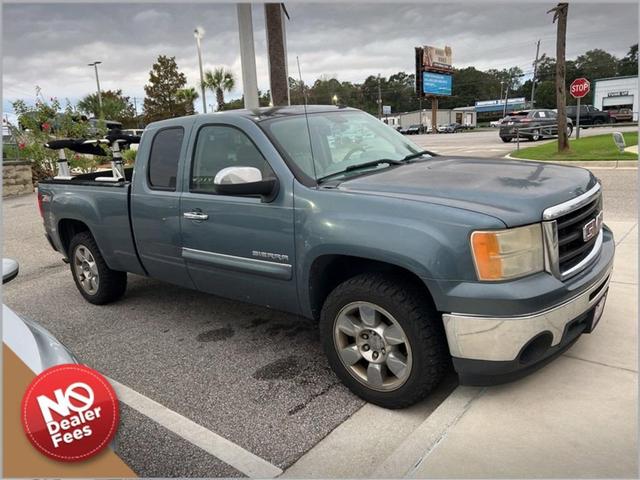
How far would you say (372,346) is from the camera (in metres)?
3.01

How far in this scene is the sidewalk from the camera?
234cm

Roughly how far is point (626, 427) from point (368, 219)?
1660mm

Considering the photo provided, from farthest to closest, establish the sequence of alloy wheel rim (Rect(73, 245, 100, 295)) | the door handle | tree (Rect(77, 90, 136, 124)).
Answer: tree (Rect(77, 90, 136, 124))
alloy wheel rim (Rect(73, 245, 100, 295))
the door handle

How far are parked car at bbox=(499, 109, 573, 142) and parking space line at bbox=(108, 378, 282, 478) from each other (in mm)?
24217

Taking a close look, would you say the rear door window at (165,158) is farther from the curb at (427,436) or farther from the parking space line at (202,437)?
the curb at (427,436)

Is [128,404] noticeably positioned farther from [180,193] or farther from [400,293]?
[400,293]

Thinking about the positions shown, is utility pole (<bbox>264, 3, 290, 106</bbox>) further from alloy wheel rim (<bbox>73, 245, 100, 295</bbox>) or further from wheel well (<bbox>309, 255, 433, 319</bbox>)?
wheel well (<bbox>309, 255, 433, 319</bbox>)

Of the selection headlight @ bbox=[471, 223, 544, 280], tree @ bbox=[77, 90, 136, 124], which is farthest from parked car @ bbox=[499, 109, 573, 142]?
headlight @ bbox=[471, 223, 544, 280]

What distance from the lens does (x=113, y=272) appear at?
→ 5141mm

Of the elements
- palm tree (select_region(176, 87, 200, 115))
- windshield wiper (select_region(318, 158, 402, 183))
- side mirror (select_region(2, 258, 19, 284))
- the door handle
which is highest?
palm tree (select_region(176, 87, 200, 115))

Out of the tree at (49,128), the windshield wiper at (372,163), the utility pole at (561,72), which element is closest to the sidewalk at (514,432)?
the windshield wiper at (372,163)

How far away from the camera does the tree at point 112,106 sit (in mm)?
36222

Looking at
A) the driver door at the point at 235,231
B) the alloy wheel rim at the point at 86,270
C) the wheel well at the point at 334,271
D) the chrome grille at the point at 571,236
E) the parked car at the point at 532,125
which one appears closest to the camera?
the chrome grille at the point at 571,236

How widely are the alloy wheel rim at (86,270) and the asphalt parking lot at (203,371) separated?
0.22 metres
